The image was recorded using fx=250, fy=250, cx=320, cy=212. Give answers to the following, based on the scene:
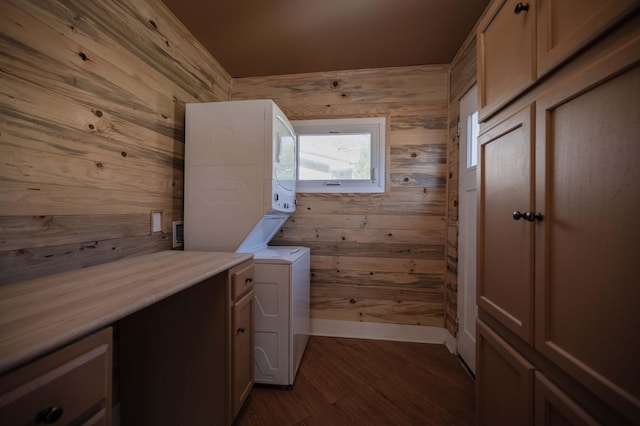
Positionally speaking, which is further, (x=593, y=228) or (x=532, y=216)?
(x=532, y=216)

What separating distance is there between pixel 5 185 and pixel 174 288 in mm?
691

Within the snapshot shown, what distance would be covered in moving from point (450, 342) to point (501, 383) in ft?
4.30

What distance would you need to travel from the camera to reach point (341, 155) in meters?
2.30

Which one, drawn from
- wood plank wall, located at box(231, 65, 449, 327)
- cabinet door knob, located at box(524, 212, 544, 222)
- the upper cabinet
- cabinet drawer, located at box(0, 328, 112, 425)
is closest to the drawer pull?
cabinet drawer, located at box(0, 328, 112, 425)

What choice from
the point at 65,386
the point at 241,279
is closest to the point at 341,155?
the point at 241,279

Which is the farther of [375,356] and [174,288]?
[375,356]

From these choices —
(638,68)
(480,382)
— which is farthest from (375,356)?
(638,68)

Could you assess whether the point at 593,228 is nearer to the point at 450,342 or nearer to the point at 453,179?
the point at 453,179

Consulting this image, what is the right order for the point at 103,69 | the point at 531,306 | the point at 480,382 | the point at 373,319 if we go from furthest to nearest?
the point at 373,319 < the point at 103,69 < the point at 480,382 < the point at 531,306

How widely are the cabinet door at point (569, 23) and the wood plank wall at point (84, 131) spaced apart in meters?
1.67

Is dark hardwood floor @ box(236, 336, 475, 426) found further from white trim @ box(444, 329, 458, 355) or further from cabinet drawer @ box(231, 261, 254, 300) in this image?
cabinet drawer @ box(231, 261, 254, 300)

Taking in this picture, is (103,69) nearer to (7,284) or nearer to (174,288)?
(7,284)

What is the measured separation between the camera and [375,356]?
6.29 feet

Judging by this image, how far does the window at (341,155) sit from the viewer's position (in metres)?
2.21
